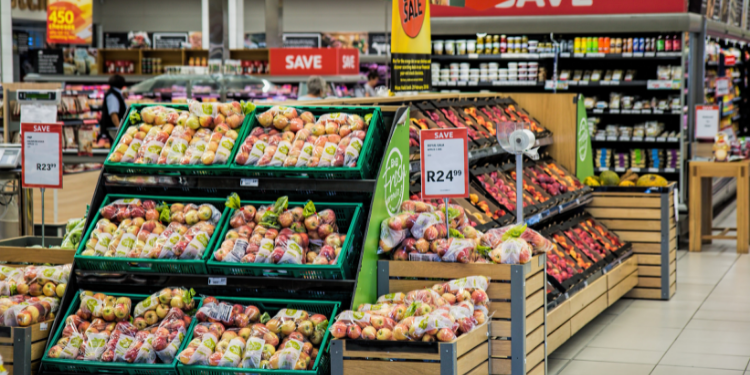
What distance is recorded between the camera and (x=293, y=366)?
3201 mm

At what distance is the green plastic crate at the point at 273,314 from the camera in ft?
10.6

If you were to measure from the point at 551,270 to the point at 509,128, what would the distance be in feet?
3.71

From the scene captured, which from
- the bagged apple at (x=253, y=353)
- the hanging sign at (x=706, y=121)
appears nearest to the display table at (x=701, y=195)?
the hanging sign at (x=706, y=121)

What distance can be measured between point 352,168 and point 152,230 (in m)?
0.98

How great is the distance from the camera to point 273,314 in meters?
3.55

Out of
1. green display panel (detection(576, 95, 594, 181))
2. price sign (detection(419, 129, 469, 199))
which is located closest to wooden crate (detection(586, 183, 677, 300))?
green display panel (detection(576, 95, 594, 181))

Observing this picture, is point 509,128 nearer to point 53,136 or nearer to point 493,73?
point 53,136

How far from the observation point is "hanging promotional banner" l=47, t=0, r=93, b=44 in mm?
14266

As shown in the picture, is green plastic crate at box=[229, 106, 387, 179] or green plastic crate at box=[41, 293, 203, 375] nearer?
green plastic crate at box=[41, 293, 203, 375]

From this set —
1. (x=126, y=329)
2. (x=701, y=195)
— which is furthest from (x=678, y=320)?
(x=126, y=329)

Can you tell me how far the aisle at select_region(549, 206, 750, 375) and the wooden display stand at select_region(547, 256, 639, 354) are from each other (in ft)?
0.45

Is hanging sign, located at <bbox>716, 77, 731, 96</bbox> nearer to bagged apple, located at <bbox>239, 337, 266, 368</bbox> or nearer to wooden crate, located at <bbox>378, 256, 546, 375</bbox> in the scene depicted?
wooden crate, located at <bbox>378, 256, 546, 375</bbox>

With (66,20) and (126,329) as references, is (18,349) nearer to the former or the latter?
(126,329)

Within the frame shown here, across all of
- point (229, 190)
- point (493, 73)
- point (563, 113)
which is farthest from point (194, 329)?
point (493, 73)
